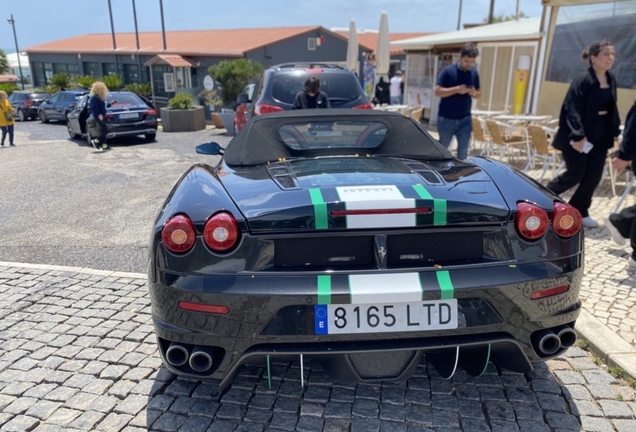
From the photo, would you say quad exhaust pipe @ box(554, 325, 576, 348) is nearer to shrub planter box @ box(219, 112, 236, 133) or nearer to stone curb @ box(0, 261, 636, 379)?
stone curb @ box(0, 261, 636, 379)

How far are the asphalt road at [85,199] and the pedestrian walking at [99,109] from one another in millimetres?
338

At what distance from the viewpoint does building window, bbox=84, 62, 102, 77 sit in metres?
36.5

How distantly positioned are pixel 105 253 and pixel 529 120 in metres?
7.66

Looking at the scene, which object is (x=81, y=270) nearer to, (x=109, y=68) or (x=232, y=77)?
(x=232, y=77)

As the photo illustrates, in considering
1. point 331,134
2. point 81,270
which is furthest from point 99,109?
point 331,134

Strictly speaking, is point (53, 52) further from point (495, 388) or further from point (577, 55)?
point (495, 388)

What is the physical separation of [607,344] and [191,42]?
34025mm

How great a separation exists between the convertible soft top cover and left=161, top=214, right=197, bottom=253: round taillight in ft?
2.80

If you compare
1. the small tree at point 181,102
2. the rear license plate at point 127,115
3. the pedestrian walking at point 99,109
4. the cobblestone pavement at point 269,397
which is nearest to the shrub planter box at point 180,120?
the small tree at point 181,102

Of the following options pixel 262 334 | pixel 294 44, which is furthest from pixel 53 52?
pixel 262 334

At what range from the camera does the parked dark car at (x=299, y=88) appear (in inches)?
321

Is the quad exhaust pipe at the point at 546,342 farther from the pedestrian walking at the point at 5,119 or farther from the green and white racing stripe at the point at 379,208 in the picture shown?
the pedestrian walking at the point at 5,119

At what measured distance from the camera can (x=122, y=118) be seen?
1313 centimetres

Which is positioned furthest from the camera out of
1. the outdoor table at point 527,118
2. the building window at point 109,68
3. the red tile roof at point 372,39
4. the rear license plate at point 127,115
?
the building window at point 109,68
